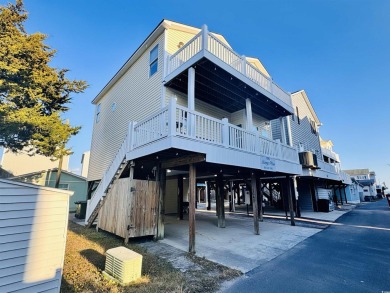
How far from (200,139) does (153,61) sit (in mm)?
6181

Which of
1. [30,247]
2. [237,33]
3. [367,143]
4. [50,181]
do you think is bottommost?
[30,247]

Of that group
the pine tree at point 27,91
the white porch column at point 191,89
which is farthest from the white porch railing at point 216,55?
the pine tree at point 27,91

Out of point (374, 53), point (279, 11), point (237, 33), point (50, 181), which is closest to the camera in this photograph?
point (279, 11)

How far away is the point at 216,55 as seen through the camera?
793 cm

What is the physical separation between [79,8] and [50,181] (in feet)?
52.3

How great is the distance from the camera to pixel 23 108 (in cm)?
1162

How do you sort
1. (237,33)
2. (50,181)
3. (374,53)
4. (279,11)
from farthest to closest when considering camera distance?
(50,181)
(374,53)
(237,33)
(279,11)

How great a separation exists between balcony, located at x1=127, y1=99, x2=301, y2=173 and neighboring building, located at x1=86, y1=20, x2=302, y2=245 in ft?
0.11

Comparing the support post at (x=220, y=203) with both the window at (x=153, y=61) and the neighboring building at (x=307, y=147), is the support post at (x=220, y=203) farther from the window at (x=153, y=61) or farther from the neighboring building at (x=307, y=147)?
the neighboring building at (x=307, y=147)

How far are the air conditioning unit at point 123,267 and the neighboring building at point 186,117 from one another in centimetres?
229

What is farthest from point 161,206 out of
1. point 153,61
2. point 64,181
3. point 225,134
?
point 64,181

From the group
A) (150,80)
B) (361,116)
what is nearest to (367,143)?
(361,116)

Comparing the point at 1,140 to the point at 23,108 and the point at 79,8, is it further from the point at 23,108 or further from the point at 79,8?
the point at 79,8

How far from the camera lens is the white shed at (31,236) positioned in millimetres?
3141
